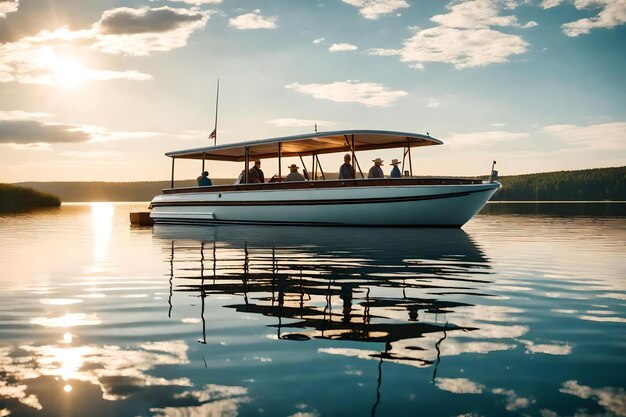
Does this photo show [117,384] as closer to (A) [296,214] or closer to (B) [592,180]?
(A) [296,214]

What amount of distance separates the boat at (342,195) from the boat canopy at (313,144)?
0.11 ft

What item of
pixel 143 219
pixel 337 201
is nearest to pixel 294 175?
pixel 337 201

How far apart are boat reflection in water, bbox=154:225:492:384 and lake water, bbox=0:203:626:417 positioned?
32 mm

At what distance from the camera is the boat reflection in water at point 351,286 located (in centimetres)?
499

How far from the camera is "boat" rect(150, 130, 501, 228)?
792 inches

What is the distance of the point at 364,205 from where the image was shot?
2083 cm

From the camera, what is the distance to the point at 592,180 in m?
123

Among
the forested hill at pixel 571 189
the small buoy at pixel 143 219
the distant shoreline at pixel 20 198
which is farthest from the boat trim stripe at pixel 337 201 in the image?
the forested hill at pixel 571 189

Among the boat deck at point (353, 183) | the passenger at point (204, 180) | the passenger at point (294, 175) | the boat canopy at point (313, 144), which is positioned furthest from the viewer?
the passenger at point (204, 180)

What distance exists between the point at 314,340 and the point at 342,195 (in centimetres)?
1642

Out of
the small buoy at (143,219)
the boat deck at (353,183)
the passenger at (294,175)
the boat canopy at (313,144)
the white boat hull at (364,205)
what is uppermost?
the boat canopy at (313,144)

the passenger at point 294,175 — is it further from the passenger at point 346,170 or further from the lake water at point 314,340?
the lake water at point 314,340

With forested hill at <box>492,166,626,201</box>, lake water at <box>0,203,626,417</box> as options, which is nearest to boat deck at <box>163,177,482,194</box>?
lake water at <box>0,203,626,417</box>

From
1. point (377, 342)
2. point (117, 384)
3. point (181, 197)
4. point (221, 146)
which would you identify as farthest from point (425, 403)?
point (181, 197)
